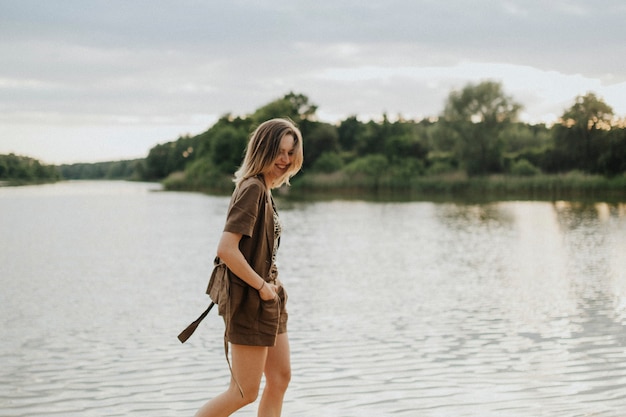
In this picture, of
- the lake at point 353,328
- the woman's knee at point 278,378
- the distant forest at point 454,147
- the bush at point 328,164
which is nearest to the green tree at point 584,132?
the distant forest at point 454,147

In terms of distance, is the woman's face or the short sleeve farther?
the woman's face

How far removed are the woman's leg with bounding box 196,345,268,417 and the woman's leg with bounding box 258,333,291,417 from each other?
0.10 metres

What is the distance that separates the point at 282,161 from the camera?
3314 mm

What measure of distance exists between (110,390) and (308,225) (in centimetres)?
1712

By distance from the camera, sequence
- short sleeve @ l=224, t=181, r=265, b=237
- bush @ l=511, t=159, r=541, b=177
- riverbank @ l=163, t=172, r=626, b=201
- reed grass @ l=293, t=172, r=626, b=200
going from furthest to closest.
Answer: bush @ l=511, t=159, r=541, b=177 → reed grass @ l=293, t=172, r=626, b=200 → riverbank @ l=163, t=172, r=626, b=201 → short sleeve @ l=224, t=181, r=265, b=237

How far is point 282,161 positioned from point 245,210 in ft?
1.03

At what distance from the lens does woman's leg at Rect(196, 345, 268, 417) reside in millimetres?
3248

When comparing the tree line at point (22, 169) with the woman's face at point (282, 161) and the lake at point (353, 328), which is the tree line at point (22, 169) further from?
the woman's face at point (282, 161)

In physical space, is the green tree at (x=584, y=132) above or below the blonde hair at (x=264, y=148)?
above

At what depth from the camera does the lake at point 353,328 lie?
16.5 feet

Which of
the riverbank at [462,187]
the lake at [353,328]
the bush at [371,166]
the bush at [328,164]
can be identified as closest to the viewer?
the lake at [353,328]

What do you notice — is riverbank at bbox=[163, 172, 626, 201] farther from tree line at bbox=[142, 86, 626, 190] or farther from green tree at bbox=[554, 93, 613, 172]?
green tree at bbox=[554, 93, 613, 172]

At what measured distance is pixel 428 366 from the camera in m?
5.85

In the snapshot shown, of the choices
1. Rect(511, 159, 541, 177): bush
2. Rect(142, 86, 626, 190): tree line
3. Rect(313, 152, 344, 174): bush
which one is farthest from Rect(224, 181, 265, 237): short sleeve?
Rect(313, 152, 344, 174): bush
